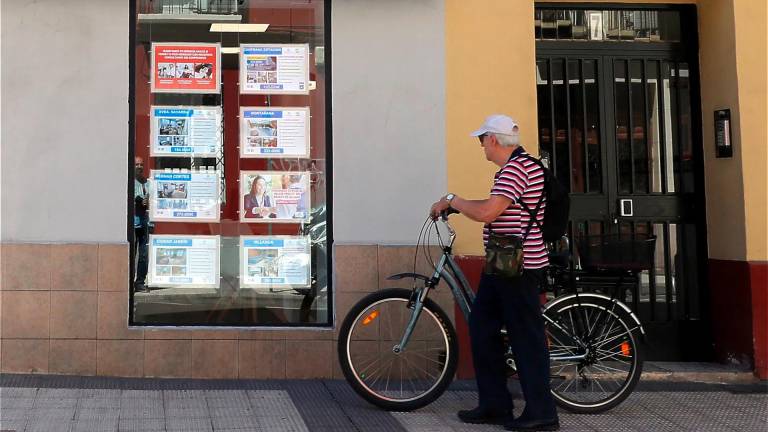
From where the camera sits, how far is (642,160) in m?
7.36

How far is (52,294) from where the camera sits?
20.9ft

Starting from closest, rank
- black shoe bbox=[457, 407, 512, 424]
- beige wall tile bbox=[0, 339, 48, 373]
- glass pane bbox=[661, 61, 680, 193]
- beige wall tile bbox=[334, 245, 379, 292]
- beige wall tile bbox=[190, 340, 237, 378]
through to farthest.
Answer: black shoe bbox=[457, 407, 512, 424] < beige wall tile bbox=[0, 339, 48, 373] < beige wall tile bbox=[190, 340, 237, 378] < beige wall tile bbox=[334, 245, 379, 292] < glass pane bbox=[661, 61, 680, 193]

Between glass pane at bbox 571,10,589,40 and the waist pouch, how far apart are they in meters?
2.89

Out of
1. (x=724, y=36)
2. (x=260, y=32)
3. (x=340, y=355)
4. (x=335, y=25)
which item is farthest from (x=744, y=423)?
(x=260, y=32)

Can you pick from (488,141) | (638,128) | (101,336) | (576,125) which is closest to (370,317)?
(488,141)

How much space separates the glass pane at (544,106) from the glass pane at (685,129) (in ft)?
3.78

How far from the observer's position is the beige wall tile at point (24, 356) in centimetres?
634

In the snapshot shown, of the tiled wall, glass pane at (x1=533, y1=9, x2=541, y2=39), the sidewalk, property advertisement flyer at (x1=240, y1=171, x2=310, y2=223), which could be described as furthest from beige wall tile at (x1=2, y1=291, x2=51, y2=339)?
glass pane at (x1=533, y1=9, x2=541, y2=39)

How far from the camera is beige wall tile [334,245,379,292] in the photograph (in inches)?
259

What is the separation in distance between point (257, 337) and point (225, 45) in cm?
229

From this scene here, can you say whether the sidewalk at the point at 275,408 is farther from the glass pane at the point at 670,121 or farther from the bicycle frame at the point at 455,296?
the glass pane at the point at 670,121

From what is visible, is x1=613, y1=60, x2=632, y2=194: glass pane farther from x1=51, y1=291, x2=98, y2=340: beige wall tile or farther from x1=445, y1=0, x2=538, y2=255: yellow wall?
x1=51, y1=291, x2=98, y2=340: beige wall tile

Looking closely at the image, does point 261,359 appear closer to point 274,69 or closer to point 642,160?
point 274,69

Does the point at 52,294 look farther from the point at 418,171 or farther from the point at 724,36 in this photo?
the point at 724,36
